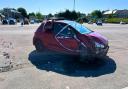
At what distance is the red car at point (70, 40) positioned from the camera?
30.2 ft

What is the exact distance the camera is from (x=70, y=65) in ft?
29.4

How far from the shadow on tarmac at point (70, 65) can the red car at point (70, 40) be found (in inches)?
12.8

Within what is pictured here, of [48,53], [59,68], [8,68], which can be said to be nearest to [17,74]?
[8,68]

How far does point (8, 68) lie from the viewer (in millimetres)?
8383

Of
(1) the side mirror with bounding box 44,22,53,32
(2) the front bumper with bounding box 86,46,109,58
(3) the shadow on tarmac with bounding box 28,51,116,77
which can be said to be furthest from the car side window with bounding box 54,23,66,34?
(2) the front bumper with bounding box 86,46,109,58

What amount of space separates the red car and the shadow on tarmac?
1.07 feet

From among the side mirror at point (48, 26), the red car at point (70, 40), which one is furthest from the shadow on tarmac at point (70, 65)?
the side mirror at point (48, 26)

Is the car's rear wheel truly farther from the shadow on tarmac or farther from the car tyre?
the car tyre

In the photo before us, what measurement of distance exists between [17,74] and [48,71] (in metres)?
1.06

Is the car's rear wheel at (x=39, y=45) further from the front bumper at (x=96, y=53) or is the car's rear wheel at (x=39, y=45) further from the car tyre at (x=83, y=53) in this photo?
the front bumper at (x=96, y=53)

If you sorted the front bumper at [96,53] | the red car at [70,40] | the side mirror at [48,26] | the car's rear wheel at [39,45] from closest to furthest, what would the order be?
the front bumper at [96,53] < the red car at [70,40] < the side mirror at [48,26] < the car's rear wheel at [39,45]

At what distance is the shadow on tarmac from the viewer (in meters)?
8.04

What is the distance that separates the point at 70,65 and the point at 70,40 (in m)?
1.19

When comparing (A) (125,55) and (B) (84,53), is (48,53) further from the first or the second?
(A) (125,55)
